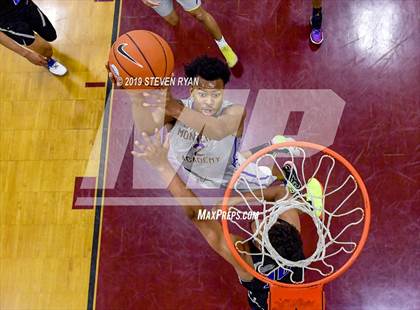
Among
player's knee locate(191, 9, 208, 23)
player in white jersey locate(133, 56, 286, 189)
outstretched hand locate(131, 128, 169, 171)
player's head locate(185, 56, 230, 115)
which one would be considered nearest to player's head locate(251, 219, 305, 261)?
player in white jersey locate(133, 56, 286, 189)

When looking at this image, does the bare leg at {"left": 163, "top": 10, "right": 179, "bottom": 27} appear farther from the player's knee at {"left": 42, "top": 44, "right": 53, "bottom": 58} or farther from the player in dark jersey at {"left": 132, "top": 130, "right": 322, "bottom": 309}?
the player in dark jersey at {"left": 132, "top": 130, "right": 322, "bottom": 309}

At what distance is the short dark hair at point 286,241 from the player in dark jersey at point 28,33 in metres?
2.63

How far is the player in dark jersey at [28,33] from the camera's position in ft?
13.0

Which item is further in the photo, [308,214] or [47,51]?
[47,51]

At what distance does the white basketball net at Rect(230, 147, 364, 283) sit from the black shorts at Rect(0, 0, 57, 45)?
85.6 inches

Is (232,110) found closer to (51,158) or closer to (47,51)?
(51,158)

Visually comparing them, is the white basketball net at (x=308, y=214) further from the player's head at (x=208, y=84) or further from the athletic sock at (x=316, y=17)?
the athletic sock at (x=316, y=17)

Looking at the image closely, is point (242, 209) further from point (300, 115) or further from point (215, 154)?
point (300, 115)

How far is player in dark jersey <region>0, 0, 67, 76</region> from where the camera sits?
13.0 ft

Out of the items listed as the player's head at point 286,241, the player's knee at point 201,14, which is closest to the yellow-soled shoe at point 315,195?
the player's head at point 286,241

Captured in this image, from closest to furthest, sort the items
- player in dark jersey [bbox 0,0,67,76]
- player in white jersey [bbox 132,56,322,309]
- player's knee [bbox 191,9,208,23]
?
player in white jersey [bbox 132,56,322,309]
player in dark jersey [bbox 0,0,67,76]
player's knee [bbox 191,9,208,23]

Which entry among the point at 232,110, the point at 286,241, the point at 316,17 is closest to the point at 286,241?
the point at 286,241

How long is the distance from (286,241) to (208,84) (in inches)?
48.1

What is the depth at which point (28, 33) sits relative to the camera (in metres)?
4.13
